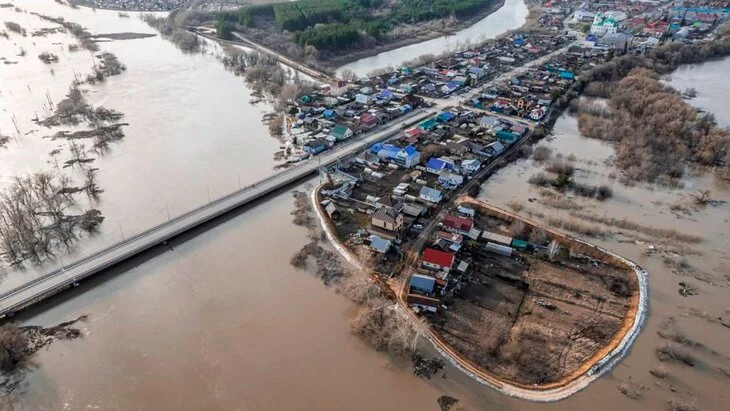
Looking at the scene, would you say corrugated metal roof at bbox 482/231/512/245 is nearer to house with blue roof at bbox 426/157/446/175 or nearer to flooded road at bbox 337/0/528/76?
house with blue roof at bbox 426/157/446/175

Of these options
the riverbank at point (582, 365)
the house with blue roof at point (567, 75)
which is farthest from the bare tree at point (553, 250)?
the house with blue roof at point (567, 75)

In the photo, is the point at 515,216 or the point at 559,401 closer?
the point at 559,401

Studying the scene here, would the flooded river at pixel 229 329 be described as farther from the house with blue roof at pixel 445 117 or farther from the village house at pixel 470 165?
the house with blue roof at pixel 445 117

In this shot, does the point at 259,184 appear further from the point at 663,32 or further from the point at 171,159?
the point at 663,32

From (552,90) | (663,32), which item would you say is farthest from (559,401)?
(663,32)

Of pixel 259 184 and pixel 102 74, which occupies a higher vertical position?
pixel 102 74
